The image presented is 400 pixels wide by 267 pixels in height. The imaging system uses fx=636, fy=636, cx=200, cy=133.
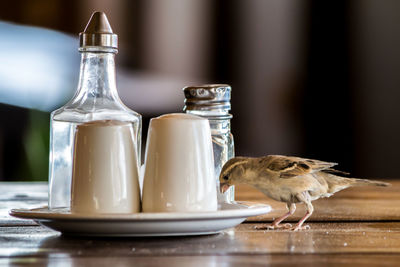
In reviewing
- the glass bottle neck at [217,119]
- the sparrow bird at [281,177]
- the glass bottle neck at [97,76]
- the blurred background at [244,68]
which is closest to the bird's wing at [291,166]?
the sparrow bird at [281,177]

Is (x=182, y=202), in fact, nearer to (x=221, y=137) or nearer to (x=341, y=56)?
(x=221, y=137)

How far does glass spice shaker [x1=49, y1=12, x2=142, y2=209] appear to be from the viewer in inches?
33.8

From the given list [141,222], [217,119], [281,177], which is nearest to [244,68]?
[217,119]

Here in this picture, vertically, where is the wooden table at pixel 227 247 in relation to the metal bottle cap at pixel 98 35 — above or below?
below

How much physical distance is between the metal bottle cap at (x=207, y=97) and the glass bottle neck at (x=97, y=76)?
0.35 ft

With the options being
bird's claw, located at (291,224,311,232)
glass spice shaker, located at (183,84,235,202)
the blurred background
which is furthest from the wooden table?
the blurred background

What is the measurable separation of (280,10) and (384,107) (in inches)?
28.7

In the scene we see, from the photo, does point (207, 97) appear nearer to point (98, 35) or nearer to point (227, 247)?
point (98, 35)

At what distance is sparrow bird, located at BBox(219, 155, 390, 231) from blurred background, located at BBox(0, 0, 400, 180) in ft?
7.58

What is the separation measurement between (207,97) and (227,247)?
0.30 meters

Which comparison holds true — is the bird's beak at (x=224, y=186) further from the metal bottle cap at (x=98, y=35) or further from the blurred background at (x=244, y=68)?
the blurred background at (x=244, y=68)

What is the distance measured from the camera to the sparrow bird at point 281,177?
31.5 inches

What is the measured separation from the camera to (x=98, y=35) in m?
0.79

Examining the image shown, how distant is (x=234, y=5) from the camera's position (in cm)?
314
